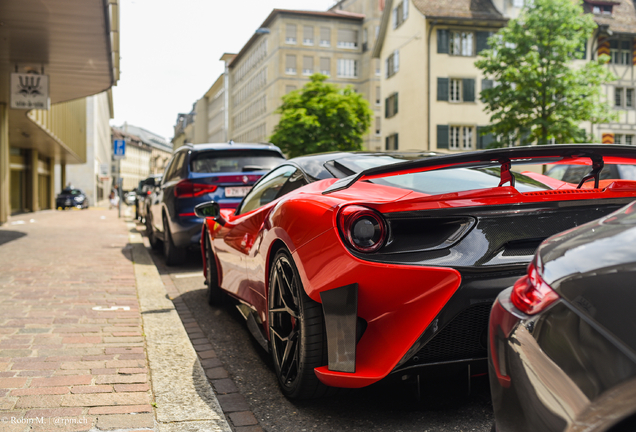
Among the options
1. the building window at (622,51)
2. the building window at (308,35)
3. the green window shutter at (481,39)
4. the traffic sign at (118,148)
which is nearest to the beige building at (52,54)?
the traffic sign at (118,148)

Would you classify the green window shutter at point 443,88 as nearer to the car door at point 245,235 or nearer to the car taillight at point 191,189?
the car taillight at point 191,189

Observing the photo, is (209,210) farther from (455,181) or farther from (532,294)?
(532,294)

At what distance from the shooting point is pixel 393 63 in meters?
42.2

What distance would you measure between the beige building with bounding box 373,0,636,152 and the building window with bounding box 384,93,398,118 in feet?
3.08

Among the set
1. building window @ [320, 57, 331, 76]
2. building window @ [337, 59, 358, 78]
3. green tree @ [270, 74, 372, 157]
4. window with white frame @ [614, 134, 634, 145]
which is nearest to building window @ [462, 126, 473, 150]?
green tree @ [270, 74, 372, 157]

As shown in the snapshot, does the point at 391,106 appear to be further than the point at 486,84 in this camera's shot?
Yes

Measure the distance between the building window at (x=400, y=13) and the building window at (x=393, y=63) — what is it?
6.30ft

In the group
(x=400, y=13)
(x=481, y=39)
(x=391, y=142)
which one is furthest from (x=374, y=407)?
(x=400, y=13)

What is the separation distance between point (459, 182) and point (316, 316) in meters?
1.03

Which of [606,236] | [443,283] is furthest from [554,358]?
[443,283]

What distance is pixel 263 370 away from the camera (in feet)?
12.7

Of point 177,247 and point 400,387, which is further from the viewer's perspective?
point 177,247

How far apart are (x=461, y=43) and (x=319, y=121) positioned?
37.6ft

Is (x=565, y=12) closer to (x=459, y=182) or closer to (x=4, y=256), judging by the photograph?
(x=4, y=256)
